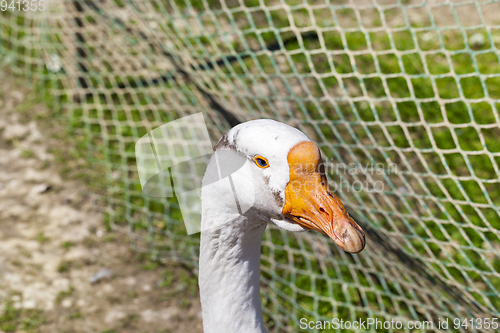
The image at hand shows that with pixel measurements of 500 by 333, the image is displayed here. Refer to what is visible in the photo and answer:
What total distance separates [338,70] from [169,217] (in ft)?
6.58

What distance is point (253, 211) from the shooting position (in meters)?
1.42

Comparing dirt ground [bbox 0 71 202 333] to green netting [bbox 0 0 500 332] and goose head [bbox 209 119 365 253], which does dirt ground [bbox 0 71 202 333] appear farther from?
goose head [bbox 209 119 365 253]

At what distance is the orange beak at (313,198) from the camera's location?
1.25 meters

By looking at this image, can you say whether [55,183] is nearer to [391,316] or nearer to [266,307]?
[266,307]

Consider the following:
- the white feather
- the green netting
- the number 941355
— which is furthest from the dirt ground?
the number 941355

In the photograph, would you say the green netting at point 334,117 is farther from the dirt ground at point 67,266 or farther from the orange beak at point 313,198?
the orange beak at point 313,198

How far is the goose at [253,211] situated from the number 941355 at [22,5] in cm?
350

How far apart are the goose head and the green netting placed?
110 cm

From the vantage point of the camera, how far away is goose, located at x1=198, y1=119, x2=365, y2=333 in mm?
1276

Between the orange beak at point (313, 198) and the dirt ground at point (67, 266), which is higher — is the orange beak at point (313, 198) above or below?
above

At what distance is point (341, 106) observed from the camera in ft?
12.3

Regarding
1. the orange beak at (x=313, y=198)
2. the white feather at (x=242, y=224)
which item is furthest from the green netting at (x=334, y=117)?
the orange beak at (x=313, y=198)

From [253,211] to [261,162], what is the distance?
0.17 m

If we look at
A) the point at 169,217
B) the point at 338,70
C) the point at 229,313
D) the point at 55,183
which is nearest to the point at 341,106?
the point at 338,70
